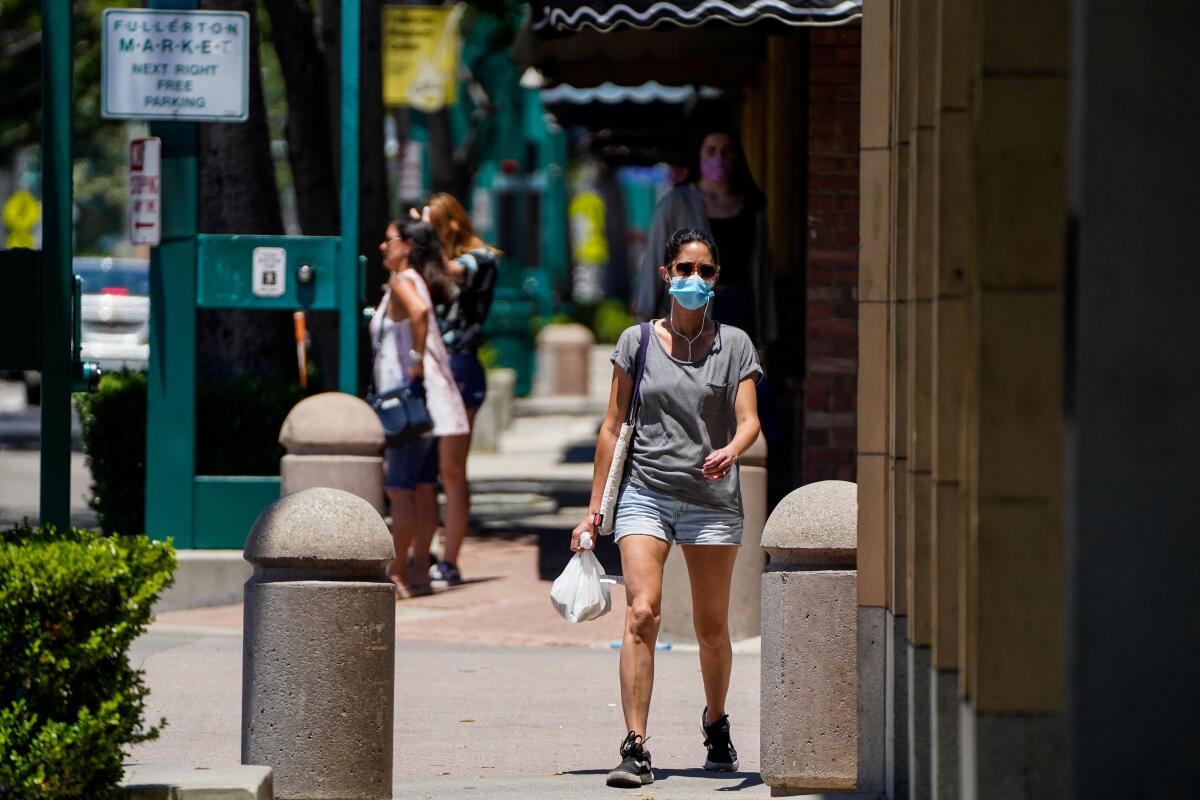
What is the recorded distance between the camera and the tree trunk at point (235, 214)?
513 inches

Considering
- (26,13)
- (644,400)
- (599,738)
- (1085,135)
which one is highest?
(26,13)

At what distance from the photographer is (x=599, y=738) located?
808 centimetres

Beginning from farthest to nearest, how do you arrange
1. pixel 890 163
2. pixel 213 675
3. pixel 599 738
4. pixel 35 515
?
pixel 35 515, pixel 213 675, pixel 599 738, pixel 890 163

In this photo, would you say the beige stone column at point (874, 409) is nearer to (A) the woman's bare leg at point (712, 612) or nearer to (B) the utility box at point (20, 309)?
(A) the woman's bare leg at point (712, 612)

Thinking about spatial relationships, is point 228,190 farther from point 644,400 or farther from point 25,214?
point 25,214

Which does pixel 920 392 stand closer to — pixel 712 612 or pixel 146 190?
pixel 712 612

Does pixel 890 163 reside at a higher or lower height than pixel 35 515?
higher

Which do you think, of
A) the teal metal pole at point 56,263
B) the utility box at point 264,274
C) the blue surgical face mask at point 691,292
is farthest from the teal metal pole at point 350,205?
the blue surgical face mask at point 691,292

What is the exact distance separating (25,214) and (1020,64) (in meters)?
32.6

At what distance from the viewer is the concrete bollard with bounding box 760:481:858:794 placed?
6.71 metres

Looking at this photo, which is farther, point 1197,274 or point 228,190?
point 228,190

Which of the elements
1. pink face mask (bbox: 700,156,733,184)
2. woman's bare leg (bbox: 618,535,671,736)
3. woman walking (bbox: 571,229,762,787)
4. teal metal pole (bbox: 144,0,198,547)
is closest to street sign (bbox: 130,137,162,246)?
teal metal pole (bbox: 144,0,198,547)

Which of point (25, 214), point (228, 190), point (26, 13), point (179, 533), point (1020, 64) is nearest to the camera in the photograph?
point (1020, 64)

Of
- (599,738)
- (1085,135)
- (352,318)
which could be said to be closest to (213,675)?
(599,738)
